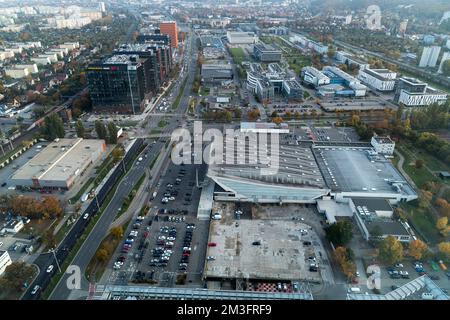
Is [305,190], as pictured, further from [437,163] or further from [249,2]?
[249,2]

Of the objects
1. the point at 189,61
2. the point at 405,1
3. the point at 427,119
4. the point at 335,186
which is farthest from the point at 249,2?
the point at 335,186

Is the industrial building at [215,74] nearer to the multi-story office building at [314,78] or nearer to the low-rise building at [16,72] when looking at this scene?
the multi-story office building at [314,78]

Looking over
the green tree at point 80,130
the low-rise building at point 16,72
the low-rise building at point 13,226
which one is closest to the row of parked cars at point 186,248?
the low-rise building at point 13,226

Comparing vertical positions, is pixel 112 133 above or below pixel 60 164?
above

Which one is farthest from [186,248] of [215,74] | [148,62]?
[215,74]

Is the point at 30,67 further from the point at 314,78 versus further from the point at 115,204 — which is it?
the point at 314,78
